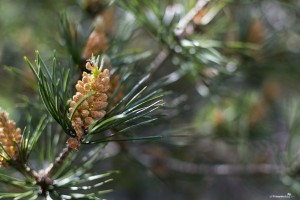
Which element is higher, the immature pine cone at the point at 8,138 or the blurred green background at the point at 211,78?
the blurred green background at the point at 211,78

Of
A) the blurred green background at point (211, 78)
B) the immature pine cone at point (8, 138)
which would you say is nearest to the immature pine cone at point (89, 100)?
the immature pine cone at point (8, 138)

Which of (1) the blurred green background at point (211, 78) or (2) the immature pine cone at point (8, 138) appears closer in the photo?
(2) the immature pine cone at point (8, 138)

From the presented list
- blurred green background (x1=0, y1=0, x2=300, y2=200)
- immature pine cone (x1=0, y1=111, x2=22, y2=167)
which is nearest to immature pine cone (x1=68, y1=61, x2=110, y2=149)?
immature pine cone (x1=0, y1=111, x2=22, y2=167)

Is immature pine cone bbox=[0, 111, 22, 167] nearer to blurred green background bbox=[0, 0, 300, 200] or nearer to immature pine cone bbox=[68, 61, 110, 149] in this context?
immature pine cone bbox=[68, 61, 110, 149]

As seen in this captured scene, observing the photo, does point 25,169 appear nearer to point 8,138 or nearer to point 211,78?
point 8,138

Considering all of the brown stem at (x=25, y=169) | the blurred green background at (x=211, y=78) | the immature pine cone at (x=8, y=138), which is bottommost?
the brown stem at (x=25, y=169)

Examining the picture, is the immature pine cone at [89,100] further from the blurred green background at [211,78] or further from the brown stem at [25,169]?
the blurred green background at [211,78]
